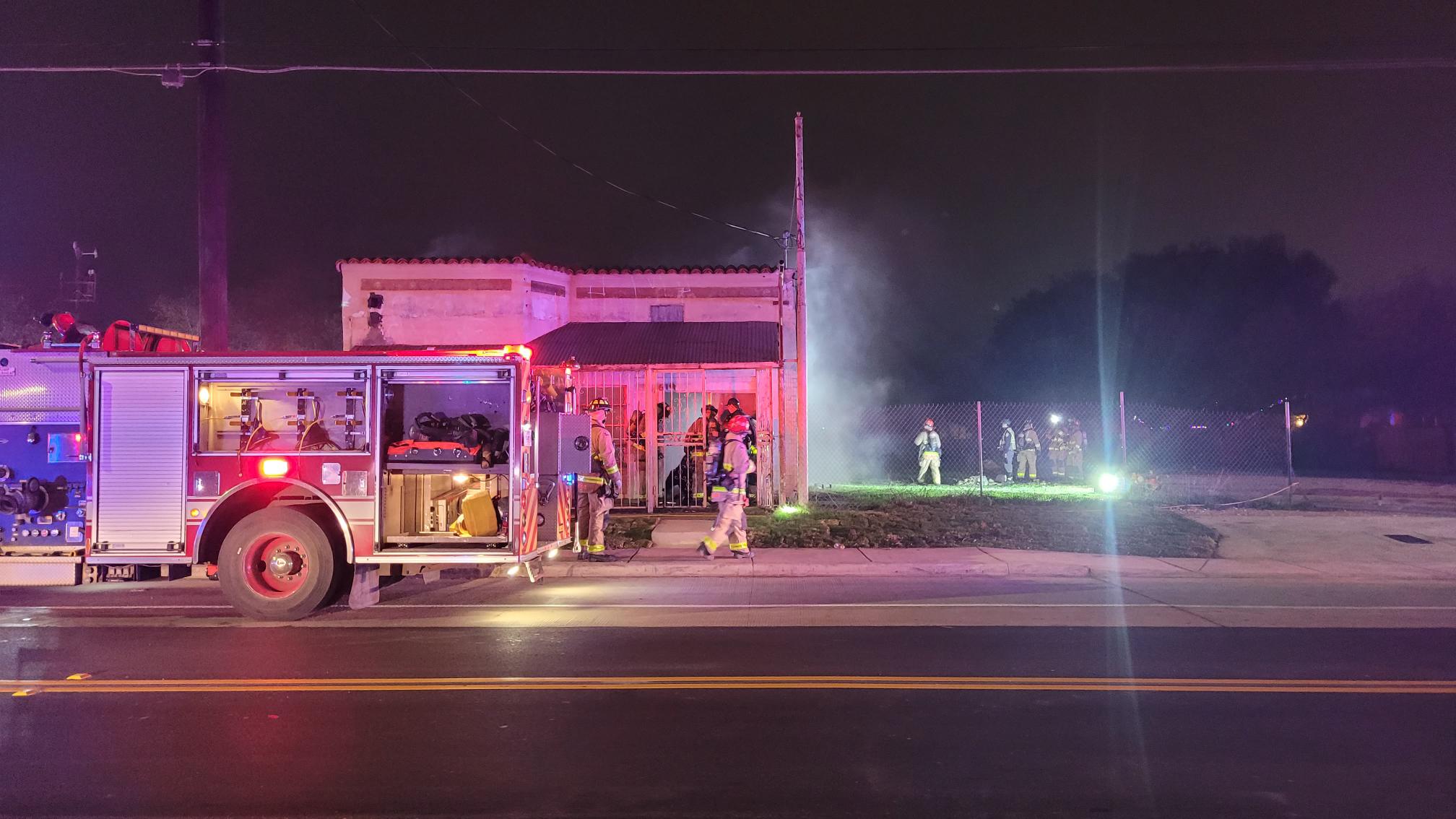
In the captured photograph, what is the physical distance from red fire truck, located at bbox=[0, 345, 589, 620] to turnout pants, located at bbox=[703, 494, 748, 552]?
131 inches

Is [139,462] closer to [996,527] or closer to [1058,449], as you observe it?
[996,527]

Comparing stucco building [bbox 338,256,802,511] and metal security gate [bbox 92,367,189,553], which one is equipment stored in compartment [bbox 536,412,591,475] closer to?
metal security gate [bbox 92,367,189,553]

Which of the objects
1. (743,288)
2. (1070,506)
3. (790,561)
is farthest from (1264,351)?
(790,561)

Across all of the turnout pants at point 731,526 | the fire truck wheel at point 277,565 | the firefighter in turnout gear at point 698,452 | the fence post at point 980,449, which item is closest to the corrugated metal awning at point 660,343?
the firefighter in turnout gear at point 698,452

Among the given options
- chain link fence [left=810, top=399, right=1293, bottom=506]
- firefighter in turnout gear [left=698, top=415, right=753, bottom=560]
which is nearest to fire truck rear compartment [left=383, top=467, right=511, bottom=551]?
firefighter in turnout gear [left=698, top=415, right=753, bottom=560]

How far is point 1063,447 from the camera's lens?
23.5 meters

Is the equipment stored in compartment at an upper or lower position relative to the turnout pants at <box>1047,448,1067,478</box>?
upper

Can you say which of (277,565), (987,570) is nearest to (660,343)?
(987,570)

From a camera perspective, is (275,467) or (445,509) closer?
(275,467)

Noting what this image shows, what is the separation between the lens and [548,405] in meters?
10.0

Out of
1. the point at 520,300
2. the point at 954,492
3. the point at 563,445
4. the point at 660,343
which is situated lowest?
the point at 954,492

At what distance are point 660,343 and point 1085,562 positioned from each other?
29.0ft

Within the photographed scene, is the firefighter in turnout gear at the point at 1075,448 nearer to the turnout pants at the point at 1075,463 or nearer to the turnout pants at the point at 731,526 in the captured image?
the turnout pants at the point at 1075,463

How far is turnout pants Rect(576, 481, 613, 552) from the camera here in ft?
38.5
